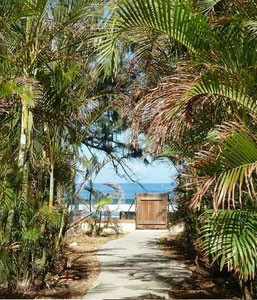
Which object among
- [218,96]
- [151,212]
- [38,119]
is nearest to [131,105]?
[38,119]

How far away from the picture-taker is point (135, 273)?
6.68 metres

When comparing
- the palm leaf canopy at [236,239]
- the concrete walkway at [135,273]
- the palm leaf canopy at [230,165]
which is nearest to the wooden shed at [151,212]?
the concrete walkway at [135,273]

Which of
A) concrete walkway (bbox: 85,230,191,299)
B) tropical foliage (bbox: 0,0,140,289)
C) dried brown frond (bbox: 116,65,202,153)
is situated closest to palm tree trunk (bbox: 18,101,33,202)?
tropical foliage (bbox: 0,0,140,289)

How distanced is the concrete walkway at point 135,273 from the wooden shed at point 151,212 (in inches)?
199

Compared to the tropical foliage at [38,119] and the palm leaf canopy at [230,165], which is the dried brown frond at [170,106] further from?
the tropical foliage at [38,119]

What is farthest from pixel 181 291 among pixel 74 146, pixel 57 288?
pixel 74 146

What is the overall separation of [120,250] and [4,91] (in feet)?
21.6

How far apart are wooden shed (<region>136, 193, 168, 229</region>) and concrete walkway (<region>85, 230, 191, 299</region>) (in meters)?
5.06

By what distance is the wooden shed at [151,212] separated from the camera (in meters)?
15.4

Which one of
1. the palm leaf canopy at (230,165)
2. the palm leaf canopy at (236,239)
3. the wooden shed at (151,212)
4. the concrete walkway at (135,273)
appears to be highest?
the palm leaf canopy at (230,165)

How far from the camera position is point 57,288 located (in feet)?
18.2

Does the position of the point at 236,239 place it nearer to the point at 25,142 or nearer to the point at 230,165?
the point at 230,165

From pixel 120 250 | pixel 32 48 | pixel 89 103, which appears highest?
pixel 32 48

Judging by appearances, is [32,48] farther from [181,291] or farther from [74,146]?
[181,291]
